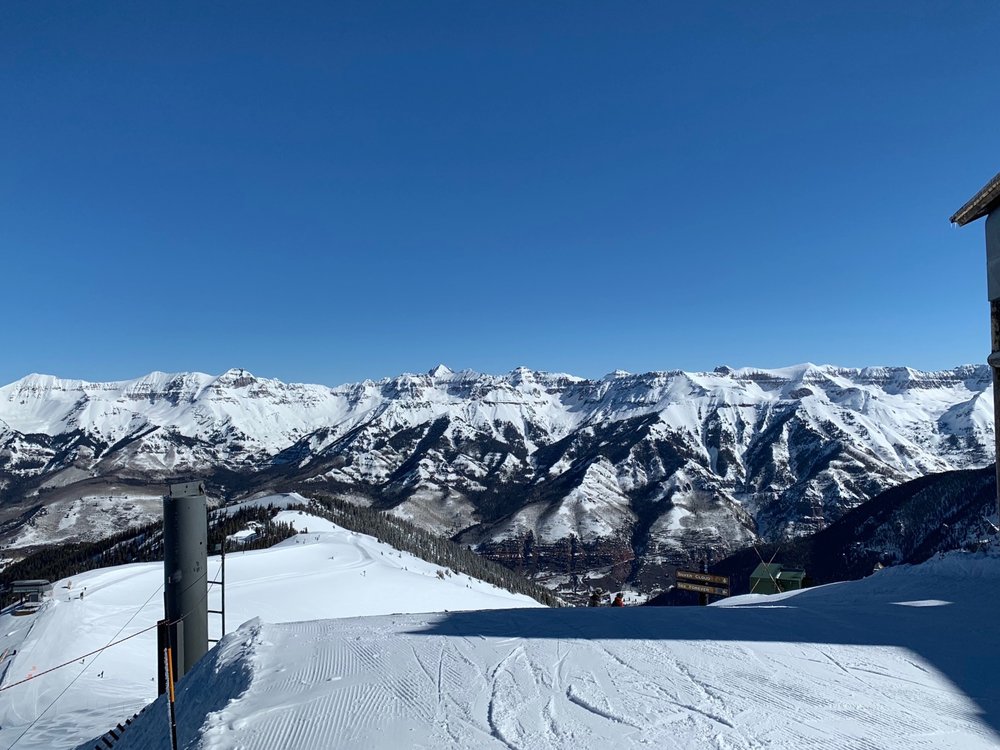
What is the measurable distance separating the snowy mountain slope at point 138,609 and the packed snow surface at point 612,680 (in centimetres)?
769

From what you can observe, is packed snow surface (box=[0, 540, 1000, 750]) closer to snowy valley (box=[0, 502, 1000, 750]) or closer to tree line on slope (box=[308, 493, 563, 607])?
snowy valley (box=[0, 502, 1000, 750])

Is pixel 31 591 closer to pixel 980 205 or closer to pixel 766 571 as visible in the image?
pixel 766 571

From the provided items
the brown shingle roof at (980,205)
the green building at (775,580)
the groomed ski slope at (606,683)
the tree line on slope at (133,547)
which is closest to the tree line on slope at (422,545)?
the tree line on slope at (133,547)

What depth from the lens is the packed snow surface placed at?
32.0ft

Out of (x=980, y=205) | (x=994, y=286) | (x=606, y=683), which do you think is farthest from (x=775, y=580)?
(x=606, y=683)

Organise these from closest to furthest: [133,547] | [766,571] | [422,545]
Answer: [766,571] < [133,547] < [422,545]

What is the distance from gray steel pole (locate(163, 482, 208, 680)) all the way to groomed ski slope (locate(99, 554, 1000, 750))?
16.8 ft

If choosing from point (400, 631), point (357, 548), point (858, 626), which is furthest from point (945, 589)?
point (357, 548)

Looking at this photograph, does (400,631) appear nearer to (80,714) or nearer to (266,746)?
(266,746)

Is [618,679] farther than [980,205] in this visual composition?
No

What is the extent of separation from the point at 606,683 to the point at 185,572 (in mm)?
14970

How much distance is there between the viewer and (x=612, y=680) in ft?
38.9

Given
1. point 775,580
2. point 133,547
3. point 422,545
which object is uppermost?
point 775,580

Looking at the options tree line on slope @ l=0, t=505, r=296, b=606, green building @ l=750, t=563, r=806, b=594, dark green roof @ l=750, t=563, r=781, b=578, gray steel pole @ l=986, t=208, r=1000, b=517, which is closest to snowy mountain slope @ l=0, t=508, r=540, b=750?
tree line on slope @ l=0, t=505, r=296, b=606
